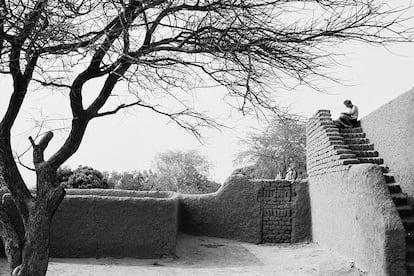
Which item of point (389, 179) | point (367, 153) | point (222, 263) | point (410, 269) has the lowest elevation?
point (222, 263)

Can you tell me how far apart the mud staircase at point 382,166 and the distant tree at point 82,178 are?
11992 millimetres

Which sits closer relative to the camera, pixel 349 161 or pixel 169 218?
pixel 349 161

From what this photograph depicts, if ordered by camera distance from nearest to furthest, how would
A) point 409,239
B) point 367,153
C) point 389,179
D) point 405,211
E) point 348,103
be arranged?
1. point 409,239
2. point 405,211
3. point 389,179
4. point 367,153
5. point 348,103

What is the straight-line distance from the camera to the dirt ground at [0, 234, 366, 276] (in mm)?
7887

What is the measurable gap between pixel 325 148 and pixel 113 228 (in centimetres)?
476

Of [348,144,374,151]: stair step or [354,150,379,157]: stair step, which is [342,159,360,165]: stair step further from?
[348,144,374,151]: stair step

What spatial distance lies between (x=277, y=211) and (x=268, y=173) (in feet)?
53.5

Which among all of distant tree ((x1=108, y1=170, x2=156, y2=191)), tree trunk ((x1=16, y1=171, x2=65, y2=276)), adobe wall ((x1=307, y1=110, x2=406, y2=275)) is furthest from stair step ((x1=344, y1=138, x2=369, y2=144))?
distant tree ((x1=108, y1=170, x2=156, y2=191))

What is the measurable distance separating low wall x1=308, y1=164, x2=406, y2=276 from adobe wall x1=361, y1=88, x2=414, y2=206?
3.00 ft

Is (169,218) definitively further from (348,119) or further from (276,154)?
(276,154)

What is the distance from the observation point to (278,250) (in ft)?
33.5

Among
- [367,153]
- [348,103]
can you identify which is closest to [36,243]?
[367,153]

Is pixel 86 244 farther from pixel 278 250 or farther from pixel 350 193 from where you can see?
pixel 350 193

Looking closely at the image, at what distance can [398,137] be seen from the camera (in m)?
7.80
